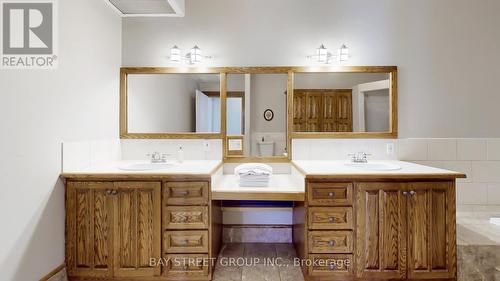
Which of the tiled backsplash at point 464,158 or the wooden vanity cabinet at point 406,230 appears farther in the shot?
the tiled backsplash at point 464,158

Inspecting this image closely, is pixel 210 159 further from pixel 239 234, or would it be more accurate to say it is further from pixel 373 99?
pixel 373 99

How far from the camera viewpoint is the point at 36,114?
5.80 feet

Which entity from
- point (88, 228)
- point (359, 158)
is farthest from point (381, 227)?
point (88, 228)

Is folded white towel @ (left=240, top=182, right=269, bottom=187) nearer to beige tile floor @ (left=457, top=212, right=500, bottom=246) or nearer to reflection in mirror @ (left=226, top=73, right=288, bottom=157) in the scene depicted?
reflection in mirror @ (left=226, top=73, right=288, bottom=157)

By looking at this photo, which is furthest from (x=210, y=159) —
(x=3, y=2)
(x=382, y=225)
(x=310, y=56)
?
(x=3, y=2)

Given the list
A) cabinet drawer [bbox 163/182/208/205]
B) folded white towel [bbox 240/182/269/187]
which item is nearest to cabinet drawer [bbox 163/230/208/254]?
cabinet drawer [bbox 163/182/208/205]

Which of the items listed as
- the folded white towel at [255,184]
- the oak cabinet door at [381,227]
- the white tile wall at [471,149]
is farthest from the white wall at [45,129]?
the white tile wall at [471,149]

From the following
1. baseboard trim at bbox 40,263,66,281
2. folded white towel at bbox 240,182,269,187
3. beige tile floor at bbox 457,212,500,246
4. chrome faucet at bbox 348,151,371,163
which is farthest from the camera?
chrome faucet at bbox 348,151,371,163

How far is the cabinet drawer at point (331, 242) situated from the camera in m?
1.98

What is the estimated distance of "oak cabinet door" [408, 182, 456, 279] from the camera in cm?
197

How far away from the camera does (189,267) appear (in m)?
2.02

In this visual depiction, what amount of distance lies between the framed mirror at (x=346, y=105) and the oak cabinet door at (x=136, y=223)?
4.41ft

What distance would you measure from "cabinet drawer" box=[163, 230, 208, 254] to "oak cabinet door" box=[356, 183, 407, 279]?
1.04m

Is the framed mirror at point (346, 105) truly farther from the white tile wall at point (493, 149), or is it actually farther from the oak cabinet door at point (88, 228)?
the oak cabinet door at point (88, 228)
